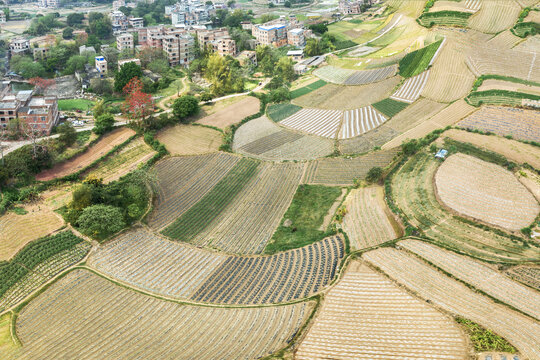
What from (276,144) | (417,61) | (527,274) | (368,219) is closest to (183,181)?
(276,144)

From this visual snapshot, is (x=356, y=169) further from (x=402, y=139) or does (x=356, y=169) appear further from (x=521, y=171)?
(x=521, y=171)

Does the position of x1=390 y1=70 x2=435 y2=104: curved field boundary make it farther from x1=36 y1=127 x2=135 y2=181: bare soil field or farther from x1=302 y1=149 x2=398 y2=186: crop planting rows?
x1=36 y1=127 x2=135 y2=181: bare soil field

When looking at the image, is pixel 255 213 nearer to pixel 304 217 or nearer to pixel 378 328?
pixel 304 217

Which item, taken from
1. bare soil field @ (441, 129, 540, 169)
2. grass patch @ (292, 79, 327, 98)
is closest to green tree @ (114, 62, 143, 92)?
grass patch @ (292, 79, 327, 98)

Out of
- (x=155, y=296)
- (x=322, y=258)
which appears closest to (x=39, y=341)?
(x=155, y=296)

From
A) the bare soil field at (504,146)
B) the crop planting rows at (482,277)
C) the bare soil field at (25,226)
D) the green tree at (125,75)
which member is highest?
the green tree at (125,75)

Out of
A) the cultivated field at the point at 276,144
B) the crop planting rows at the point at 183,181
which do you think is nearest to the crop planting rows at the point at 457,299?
the crop planting rows at the point at 183,181

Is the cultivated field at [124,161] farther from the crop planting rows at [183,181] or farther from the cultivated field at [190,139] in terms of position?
the cultivated field at [190,139]
